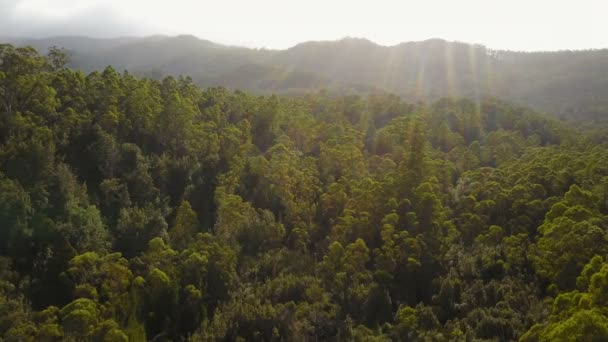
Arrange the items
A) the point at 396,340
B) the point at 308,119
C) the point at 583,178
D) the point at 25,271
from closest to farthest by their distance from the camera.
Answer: the point at 396,340
the point at 25,271
the point at 583,178
the point at 308,119

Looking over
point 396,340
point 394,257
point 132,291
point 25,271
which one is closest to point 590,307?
point 396,340

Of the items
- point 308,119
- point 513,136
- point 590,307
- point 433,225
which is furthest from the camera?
point 513,136

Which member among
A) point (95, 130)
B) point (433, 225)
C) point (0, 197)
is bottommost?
point (433, 225)

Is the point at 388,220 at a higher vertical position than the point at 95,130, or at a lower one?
lower

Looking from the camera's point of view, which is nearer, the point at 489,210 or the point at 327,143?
the point at 489,210

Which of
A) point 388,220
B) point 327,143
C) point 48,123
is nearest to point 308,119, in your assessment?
point 327,143

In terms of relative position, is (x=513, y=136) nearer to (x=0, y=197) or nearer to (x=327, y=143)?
(x=327, y=143)
